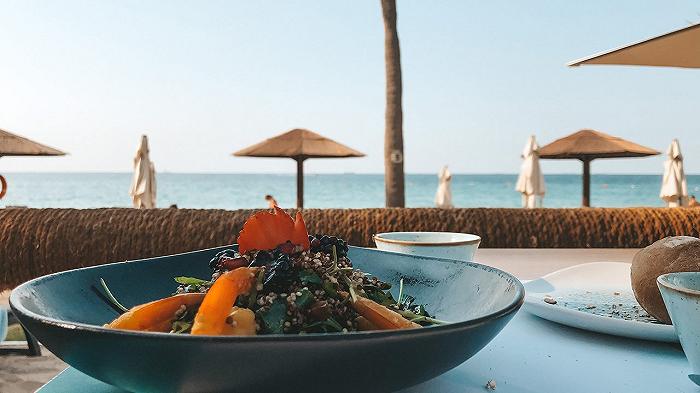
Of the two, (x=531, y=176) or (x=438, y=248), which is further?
(x=531, y=176)

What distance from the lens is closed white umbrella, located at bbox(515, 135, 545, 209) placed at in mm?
8805

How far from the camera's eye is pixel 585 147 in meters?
8.69

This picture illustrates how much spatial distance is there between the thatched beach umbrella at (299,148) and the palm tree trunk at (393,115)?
1677 mm

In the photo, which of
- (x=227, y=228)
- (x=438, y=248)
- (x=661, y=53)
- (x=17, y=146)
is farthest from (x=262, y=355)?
(x=17, y=146)

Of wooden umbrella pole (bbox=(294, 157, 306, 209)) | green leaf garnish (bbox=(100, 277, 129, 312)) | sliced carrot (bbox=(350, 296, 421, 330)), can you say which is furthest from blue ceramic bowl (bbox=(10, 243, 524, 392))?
wooden umbrella pole (bbox=(294, 157, 306, 209))

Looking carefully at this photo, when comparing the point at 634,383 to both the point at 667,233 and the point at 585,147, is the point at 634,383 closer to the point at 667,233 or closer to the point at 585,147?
the point at 667,233

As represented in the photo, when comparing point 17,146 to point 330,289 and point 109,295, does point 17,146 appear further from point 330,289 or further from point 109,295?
point 330,289

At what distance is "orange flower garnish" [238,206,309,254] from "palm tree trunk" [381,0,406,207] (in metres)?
5.53

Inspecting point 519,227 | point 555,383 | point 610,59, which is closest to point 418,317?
point 555,383

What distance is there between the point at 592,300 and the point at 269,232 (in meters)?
0.59

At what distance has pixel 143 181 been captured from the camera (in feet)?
23.8

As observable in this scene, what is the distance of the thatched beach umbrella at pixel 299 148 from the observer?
7.98 m

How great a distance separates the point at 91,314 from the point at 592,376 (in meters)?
0.58

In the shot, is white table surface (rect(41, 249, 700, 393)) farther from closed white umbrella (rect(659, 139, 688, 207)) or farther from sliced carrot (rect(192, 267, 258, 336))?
closed white umbrella (rect(659, 139, 688, 207))
